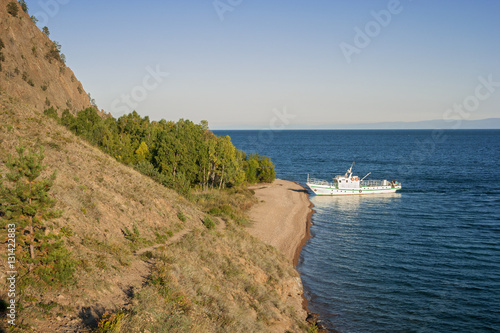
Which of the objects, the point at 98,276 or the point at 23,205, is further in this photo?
the point at 98,276

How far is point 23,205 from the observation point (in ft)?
41.7

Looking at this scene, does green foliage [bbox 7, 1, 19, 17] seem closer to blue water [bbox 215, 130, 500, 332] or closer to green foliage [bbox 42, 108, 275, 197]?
green foliage [bbox 42, 108, 275, 197]

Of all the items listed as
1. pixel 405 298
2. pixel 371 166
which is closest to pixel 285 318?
pixel 405 298

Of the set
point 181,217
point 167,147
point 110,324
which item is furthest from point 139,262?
point 167,147

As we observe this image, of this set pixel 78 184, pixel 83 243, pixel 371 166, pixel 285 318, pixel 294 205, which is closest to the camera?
pixel 83 243

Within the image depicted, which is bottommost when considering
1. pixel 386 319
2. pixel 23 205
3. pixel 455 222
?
pixel 386 319

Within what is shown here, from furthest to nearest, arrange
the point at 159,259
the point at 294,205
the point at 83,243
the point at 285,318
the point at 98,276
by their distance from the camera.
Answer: the point at 294,205, the point at 285,318, the point at 159,259, the point at 83,243, the point at 98,276

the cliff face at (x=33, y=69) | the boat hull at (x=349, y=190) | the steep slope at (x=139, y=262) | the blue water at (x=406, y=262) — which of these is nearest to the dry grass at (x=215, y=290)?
the steep slope at (x=139, y=262)

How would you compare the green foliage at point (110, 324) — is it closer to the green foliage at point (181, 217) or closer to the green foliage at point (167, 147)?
the green foliage at point (181, 217)

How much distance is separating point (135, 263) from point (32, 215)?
7.82 metres

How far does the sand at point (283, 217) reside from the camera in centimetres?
4303

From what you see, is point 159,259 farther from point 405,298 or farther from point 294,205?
point 294,205

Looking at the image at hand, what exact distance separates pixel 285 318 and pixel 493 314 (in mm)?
16852

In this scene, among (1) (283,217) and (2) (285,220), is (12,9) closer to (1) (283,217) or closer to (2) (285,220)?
(1) (283,217)
